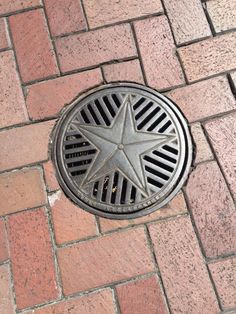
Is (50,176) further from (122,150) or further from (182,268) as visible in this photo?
(182,268)

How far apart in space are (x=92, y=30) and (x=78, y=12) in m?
0.15

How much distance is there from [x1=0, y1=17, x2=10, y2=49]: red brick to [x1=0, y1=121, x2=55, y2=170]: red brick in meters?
0.54

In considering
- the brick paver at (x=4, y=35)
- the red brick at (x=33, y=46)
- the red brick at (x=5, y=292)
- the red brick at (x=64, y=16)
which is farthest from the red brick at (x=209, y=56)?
the red brick at (x=5, y=292)

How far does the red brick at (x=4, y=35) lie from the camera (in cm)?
235

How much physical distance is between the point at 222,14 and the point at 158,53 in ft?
1.53

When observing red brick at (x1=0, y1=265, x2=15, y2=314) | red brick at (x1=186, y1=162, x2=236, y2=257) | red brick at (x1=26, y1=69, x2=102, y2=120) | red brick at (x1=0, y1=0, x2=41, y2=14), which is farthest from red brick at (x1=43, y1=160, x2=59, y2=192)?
red brick at (x1=0, y1=0, x2=41, y2=14)

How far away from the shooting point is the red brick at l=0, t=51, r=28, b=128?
2215mm

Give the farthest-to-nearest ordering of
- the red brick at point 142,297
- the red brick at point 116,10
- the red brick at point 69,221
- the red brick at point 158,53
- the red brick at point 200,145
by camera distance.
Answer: the red brick at point 116,10, the red brick at point 158,53, the red brick at point 200,145, the red brick at point 69,221, the red brick at point 142,297

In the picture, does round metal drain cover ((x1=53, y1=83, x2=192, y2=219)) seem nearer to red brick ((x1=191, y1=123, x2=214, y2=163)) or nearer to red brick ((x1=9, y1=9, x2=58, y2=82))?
red brick ((x1=191, y1=123, x2=214, y2=163))

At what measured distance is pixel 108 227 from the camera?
203cm

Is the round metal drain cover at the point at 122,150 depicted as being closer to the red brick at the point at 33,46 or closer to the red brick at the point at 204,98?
the red brick at the point at 204,98

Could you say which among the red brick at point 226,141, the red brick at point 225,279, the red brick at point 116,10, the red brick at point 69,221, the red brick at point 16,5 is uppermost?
the red brick at point 16,5

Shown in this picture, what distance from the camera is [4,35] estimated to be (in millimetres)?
2367

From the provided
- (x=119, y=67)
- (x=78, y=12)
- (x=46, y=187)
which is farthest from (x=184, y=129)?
(x=78, y=12)
